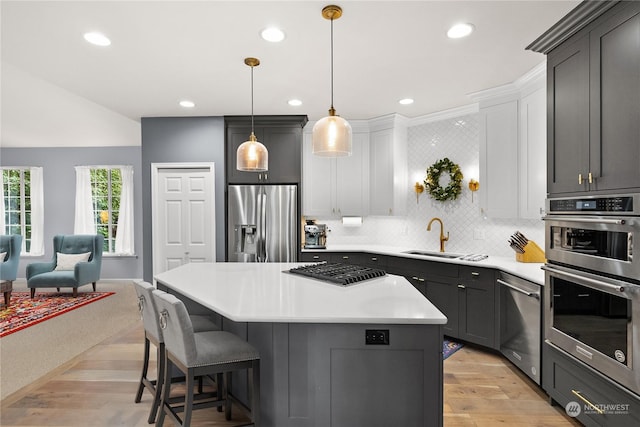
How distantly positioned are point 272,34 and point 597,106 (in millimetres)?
2100

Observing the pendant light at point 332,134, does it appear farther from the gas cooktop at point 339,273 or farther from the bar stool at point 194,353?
the bar stool at point 194,353

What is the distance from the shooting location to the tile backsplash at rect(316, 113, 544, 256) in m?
4.05

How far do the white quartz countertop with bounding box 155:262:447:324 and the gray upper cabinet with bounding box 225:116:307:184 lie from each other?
6.52ft

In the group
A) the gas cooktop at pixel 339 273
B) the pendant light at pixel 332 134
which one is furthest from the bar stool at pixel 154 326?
the pendant light at pixel 332 134

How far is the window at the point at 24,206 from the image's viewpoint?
23.4 feet

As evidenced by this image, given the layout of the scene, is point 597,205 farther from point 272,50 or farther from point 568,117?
point 272,50

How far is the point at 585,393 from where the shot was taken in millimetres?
Result: 2174

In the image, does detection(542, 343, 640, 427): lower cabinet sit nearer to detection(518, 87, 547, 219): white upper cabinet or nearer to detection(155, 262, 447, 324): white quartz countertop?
detection(155, 262, 447, 324): white quartz countertop

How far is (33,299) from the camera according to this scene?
5609 mm

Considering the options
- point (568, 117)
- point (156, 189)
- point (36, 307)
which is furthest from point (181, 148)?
point (568, 117)

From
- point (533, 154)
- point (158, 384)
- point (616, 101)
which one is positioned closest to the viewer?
point (616, 101)

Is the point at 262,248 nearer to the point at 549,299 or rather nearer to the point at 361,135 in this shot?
the point at 361,135

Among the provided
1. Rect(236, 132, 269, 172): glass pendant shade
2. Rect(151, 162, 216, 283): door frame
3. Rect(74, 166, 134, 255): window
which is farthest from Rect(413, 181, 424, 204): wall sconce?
Rect(74, 166, 134, 255): window

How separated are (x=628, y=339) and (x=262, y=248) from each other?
3626mm
